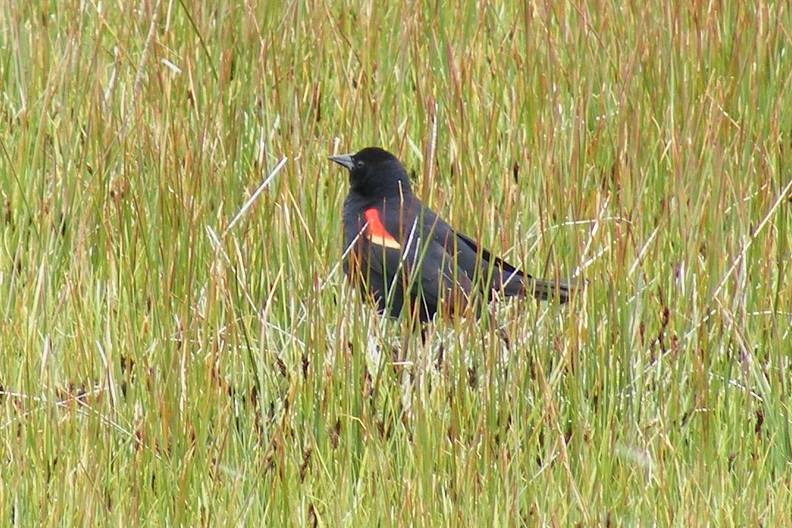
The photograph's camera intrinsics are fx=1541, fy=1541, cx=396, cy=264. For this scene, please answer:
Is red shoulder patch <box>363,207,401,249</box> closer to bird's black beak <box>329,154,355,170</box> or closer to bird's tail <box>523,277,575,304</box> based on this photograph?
bird's black beak <box>329,154,355,170</box>

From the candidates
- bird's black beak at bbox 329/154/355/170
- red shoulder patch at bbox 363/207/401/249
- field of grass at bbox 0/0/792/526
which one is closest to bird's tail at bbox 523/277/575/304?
field of grass at bbox 0/0/792/526

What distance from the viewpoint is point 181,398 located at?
128 inches

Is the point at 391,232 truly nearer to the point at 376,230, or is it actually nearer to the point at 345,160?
the point at 376,230

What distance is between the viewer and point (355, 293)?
3.37 metres

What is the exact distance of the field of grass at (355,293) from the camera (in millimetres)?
3014

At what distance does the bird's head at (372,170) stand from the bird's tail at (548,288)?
88 centimetres

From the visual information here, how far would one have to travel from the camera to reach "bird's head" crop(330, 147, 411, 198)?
14.7ft

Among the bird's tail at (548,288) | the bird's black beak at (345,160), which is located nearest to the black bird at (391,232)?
the bird's black beak at (345,160)

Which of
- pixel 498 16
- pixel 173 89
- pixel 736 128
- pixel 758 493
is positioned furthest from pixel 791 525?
pixel 498 16

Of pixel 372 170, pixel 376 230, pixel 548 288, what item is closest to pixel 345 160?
pixel 372 170

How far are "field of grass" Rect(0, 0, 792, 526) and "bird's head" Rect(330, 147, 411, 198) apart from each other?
93 millimetres

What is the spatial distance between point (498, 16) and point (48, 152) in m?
1.65

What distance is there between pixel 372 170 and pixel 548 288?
114 centimetres

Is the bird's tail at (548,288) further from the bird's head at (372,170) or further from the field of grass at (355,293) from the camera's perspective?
the bird's head at (372,170)
